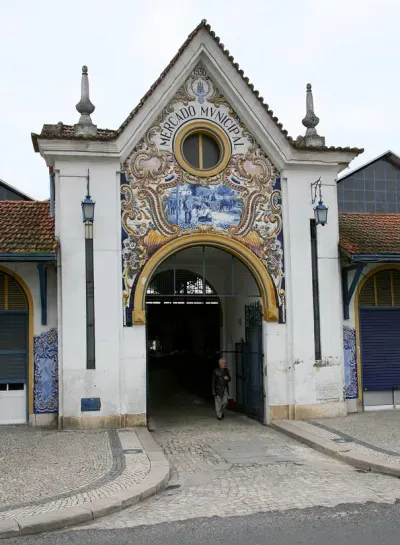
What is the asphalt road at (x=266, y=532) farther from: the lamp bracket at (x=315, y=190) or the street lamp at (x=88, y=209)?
the lamp bracket at (x=315, y=190)

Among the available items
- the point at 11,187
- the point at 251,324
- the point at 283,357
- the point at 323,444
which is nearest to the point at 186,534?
the point at 323,444

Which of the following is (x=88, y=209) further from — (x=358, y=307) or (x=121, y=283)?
(x=358, y=307)

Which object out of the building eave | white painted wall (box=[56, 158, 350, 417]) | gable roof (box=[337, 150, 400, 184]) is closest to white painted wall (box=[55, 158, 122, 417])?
white painted wall (box=[56, 158, 350, 417])

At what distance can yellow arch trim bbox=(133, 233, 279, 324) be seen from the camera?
45.0 feet

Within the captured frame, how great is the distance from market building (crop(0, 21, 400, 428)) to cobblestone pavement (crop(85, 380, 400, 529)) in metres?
1.95

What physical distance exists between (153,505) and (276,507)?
1.58 meters

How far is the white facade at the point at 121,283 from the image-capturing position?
1334 cm

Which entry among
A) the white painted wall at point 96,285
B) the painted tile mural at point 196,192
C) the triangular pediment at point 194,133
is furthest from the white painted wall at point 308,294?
the white painted wall at point 96,285

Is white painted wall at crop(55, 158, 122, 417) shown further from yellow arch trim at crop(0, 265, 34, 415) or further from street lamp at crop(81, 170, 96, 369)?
yellow arch trim at crop(0, 265, 34, 415)

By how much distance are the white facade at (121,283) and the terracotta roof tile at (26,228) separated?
1.52 ft

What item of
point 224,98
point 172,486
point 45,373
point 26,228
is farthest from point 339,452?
point 224,98

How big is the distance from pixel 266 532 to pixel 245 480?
7.88ft

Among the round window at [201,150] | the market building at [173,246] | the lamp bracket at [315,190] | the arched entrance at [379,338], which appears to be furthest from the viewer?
the arched entrance at [379,338]

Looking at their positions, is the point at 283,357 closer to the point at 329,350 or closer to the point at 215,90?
the point at 329,350
